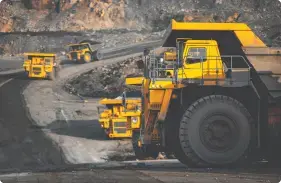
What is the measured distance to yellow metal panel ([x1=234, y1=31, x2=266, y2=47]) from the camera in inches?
573

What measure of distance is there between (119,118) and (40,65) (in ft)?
65.3

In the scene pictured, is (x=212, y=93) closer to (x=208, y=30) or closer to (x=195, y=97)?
(x=195, y=97)

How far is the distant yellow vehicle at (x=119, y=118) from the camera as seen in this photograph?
25781mm

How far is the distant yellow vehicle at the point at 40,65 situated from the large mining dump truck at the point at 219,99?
1213 inches

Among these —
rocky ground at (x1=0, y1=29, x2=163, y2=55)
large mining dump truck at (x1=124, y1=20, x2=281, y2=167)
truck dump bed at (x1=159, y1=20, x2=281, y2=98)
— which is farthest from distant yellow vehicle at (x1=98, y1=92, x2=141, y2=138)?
rocky ground at (x1=0, y1=29, x2=163, y2=55)

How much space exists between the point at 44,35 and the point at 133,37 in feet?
30.2

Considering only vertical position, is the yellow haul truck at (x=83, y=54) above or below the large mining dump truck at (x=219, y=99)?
below

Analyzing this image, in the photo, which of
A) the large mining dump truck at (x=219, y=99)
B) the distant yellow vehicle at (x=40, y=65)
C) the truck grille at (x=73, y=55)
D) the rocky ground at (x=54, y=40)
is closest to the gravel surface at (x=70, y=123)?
the distant yellow vehicle at (x=40, y=65)

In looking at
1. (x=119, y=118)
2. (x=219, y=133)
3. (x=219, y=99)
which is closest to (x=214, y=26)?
(x=219, y=99)

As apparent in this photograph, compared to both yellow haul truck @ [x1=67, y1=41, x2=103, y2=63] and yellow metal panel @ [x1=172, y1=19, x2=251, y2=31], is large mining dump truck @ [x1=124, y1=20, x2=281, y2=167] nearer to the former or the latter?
yellow metal panel @ [x1=172, y1=19, x2=251, y2=31]

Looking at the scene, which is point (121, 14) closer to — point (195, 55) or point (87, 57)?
point (87, 57)

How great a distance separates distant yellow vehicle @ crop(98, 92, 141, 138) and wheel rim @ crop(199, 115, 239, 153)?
11.9 metres

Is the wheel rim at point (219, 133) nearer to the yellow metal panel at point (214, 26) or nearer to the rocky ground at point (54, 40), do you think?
the yellow metal panel at point (214, 26)

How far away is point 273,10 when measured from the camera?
68625mm
